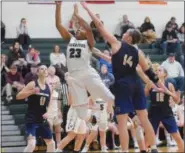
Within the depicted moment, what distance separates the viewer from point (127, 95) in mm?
8445

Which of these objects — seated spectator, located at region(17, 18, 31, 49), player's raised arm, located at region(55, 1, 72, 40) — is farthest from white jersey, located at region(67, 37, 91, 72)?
seated spectator, located at region(17, 18, 31, 49)

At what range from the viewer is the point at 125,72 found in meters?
8.42

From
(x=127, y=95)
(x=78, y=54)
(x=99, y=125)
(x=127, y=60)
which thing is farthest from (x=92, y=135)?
(x=127, y=60)

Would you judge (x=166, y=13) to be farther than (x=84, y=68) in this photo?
Yes

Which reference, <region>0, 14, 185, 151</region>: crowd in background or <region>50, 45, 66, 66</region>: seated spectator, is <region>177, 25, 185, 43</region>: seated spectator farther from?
<region>50, 45, 66, 66</region>: seated spectator

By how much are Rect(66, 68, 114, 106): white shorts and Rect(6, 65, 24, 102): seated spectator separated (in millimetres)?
5908

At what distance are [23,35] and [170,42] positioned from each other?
4281 mm

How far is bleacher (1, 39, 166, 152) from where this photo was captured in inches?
533

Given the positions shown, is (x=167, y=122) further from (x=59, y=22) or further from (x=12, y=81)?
(x=12, y=81)

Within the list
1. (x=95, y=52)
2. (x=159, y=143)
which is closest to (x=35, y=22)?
(x=159, y=143)

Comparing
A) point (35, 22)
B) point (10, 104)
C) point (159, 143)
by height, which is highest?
point (35, 22)

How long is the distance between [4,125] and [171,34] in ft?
20.3

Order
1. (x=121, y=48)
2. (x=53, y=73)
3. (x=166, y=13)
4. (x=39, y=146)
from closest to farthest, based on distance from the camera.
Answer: (x=121, y=48), (x=53, y=73), (x=39, y=146), (x=166, y=13)

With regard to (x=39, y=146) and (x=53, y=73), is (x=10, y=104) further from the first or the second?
(x=53, y=73)
